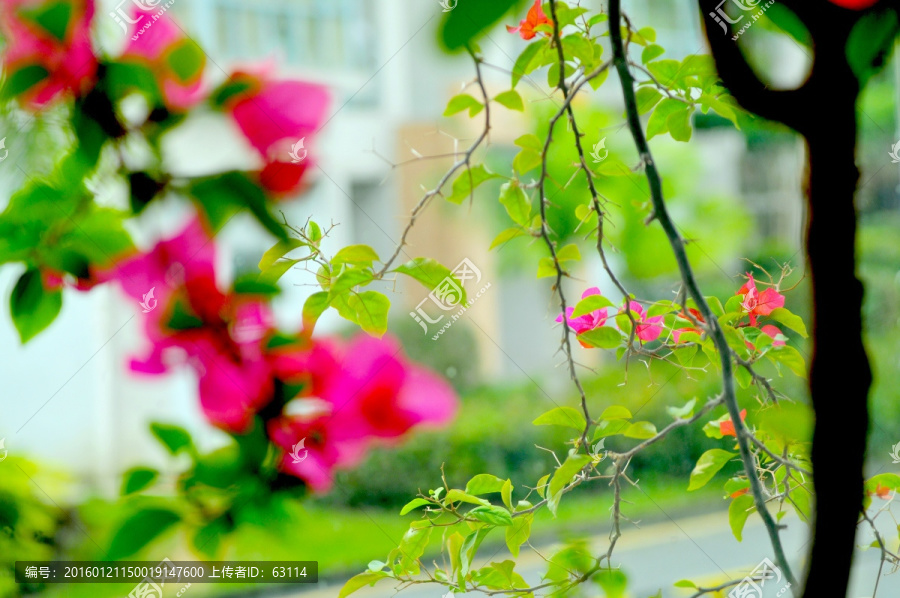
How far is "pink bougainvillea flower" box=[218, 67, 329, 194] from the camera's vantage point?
0.53 ft

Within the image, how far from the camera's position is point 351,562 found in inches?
71.6

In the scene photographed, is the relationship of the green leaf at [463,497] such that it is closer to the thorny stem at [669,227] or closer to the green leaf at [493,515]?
the green leaf at [493,515]

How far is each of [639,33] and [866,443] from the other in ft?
1.08

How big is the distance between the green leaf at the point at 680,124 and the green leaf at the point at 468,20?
12.2 inches

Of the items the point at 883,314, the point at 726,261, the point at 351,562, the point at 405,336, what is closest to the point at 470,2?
the point at 351,562

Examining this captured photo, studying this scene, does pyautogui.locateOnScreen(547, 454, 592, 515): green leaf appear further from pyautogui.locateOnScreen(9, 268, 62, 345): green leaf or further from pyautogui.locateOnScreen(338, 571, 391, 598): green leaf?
pyautogui.locateOnScreen(9, 268, 62, 345): green leaf

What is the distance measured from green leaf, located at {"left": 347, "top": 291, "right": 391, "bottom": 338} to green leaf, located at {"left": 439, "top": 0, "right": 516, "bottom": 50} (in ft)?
0.79

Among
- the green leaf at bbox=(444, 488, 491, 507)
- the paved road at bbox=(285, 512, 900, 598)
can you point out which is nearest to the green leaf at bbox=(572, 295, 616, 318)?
the green leaf at bbox=(444, 488, 491, 507)

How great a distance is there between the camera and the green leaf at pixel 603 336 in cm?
40

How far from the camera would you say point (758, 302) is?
1.37ft

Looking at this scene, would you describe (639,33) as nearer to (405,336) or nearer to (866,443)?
(866,443)

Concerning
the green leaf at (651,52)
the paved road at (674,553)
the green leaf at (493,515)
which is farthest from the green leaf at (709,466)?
the paved road at (674,553)

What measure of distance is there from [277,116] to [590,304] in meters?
0.26

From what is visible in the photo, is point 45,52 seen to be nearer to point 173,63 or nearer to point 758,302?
point 173,63
